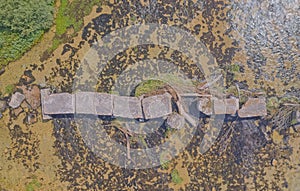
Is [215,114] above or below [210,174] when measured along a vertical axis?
above

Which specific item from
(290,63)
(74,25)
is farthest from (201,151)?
(74,25)

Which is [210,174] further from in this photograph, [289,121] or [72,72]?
[72,72]

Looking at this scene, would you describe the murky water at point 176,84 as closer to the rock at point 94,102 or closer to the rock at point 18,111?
the rock at point 18,111

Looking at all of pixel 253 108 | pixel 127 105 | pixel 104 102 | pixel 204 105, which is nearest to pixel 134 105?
pixel 127 105

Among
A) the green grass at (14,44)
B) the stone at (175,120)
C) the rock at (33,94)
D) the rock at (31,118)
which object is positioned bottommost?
the stone at (175,120)

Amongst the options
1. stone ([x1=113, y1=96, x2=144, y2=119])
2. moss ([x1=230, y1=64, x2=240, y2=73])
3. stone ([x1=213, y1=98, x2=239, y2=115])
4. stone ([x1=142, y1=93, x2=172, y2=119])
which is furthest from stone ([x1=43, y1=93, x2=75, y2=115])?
moss ([x1=230, y1=64, x2=240, y2=73])

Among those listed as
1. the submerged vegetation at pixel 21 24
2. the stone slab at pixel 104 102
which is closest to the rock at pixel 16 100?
the submerged vegetation at pixel 21 24

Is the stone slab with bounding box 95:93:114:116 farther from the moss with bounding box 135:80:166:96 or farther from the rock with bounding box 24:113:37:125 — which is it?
the rock with bounding box 24:113:37:125
